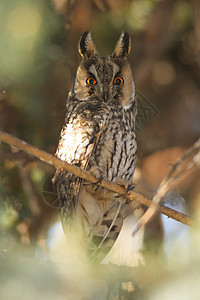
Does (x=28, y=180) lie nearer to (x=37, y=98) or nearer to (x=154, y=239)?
(x=37, y=98)

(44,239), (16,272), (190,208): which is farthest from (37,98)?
(16,272)

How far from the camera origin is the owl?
7.12 ft

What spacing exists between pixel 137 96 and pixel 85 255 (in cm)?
117

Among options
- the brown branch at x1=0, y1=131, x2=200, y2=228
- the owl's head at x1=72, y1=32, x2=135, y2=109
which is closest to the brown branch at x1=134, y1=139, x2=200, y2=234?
the brown branch at x1=0, y1=131, x2=200, y2=228

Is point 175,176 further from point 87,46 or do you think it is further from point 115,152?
point 87,46

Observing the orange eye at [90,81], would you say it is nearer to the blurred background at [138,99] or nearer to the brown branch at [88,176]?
the blurred background at [138,99]

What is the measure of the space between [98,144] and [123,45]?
0.65m

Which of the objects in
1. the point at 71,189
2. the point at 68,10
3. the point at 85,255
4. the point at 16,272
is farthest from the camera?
the point at 68,10

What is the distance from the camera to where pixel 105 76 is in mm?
2383

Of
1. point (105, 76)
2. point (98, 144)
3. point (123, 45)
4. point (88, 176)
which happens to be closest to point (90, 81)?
point (105, 76)

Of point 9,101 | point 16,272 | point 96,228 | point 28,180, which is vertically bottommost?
point 16,272

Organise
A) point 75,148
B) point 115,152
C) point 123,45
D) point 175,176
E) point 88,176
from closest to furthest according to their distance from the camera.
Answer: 1. point 175,176
2. point 88,176
3. point 75,148
4. point 115,152
5. point 123,45

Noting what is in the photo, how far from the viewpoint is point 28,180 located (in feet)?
8.66

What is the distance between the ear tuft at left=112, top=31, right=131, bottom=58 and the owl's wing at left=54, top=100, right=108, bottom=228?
41 centimetres
